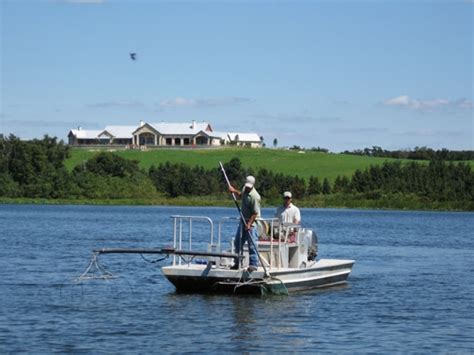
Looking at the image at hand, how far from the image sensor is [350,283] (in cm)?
3278

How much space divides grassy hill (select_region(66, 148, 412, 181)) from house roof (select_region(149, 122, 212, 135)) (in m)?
18.4

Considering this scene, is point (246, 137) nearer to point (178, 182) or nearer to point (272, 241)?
point (178, 182)

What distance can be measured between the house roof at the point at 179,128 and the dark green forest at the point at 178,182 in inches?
2136

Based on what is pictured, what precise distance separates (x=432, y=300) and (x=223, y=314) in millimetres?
6694

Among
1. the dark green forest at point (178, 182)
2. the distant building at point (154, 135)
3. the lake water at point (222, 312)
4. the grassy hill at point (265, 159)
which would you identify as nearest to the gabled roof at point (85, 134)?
the distant building at point (154, 135)

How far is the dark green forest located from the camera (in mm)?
107750

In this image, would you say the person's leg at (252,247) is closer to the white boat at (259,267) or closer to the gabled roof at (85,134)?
the white boat at (259,267)

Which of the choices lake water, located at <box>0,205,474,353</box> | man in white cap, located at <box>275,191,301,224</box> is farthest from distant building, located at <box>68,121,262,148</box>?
man in white cap, located at <box>275,191,301,224</box>

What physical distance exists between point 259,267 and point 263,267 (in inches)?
27.3

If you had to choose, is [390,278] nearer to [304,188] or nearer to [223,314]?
[223,314]

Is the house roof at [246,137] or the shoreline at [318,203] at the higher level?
the house roof at [246,137]

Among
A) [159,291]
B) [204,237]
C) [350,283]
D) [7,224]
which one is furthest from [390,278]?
[7,224]

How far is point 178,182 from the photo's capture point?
115 m

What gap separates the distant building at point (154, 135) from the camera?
6900 inches
